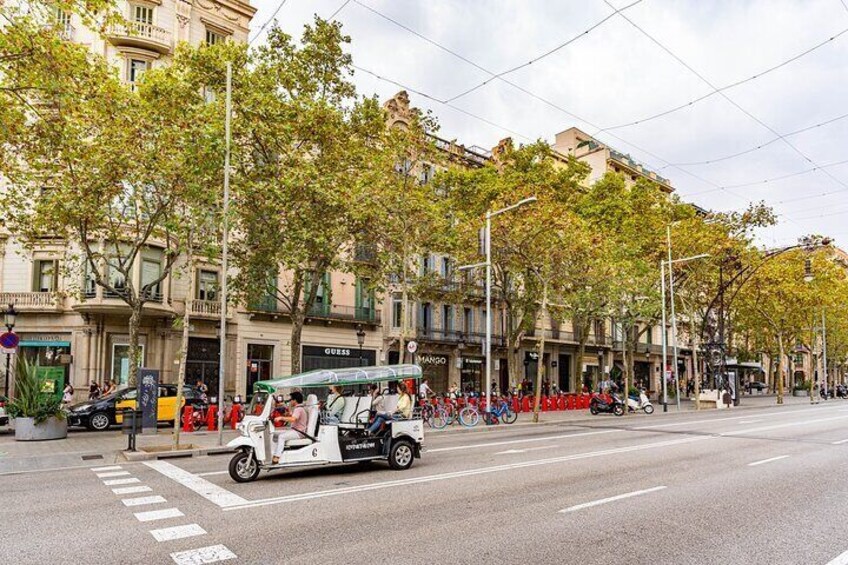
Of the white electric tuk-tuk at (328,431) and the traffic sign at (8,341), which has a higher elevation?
the traffic sign at (8,341)

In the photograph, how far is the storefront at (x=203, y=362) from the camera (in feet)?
108

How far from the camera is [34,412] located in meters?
19.2

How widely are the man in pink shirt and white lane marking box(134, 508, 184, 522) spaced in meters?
2.91

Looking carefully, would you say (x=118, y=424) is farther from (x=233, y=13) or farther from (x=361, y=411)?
(x=233, y=13)

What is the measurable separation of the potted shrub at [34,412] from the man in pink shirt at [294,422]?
440 inches

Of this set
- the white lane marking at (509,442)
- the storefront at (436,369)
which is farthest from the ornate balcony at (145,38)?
the white lane marking at (509,442)

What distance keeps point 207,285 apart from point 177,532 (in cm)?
2776

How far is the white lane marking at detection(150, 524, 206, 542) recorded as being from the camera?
744 cm

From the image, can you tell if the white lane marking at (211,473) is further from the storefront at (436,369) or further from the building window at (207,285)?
the storefront at (436,369)

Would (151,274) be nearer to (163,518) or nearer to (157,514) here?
(157,514)

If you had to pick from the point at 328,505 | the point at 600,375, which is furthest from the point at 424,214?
the point at 600,375

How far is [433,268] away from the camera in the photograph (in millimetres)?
44594

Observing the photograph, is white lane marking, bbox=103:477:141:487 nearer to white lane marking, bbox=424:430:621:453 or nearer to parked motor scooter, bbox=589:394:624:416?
white lane marking, bbox=424:430:621:453

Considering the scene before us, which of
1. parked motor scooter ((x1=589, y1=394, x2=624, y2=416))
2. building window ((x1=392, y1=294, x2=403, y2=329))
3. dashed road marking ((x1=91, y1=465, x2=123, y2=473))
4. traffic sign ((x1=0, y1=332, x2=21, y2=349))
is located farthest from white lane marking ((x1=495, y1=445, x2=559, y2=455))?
building window ((x1=392, y1=294, x2=403, y2=329))
